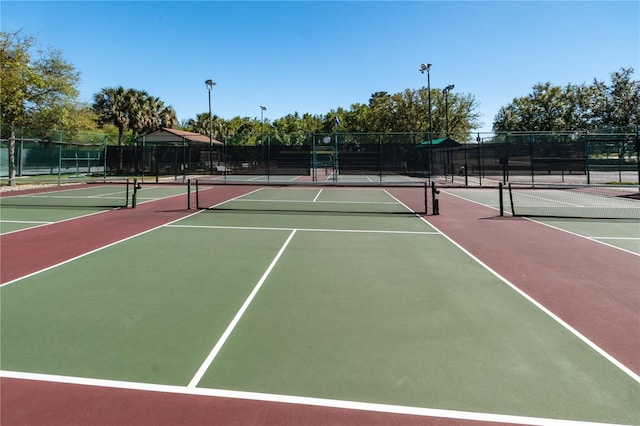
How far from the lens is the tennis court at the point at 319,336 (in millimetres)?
2943

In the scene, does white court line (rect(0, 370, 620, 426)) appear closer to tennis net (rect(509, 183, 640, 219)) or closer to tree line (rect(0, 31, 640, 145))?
tennis net (rect(509, 183, 640, 219))

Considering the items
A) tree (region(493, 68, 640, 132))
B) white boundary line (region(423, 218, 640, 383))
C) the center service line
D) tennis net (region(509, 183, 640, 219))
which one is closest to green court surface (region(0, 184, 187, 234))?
the center service line

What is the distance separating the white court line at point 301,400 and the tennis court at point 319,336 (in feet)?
0.05

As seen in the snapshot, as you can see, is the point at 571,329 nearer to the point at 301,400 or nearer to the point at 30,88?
the point at 301,400

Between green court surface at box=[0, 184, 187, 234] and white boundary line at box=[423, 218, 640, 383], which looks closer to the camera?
white boundary line at box=[423, 218, 640, 383]

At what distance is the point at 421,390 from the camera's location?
312cm

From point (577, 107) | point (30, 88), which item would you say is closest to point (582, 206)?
A: point (30, 88)

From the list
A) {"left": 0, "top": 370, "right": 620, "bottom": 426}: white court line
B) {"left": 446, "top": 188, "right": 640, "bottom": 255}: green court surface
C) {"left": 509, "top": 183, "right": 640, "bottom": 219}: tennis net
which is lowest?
{"left": 0, "top": 370, "right": 620, "bottom": 426}: white court line

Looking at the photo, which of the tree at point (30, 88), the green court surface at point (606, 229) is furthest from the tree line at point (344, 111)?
the green court surface at point (606, 229)

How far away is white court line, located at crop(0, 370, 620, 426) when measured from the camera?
2.78 meters

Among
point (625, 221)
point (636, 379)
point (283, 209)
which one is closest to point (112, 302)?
point (636, 379)

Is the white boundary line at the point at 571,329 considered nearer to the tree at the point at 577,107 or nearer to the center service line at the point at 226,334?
the center service line at the point at 226,334

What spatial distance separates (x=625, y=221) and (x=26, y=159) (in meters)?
44.7

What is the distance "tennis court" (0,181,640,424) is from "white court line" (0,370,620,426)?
1 cm
